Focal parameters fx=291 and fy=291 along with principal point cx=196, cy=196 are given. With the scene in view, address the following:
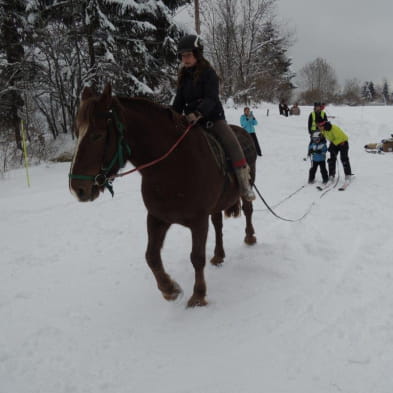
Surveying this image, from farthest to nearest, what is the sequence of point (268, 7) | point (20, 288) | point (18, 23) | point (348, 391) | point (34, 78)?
point (268, 7), point (34, 78), point (18, 23), point (20, 288), point (348, 391)

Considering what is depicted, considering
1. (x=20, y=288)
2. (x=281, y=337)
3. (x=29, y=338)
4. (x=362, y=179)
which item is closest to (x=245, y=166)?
(x=281, y=337)

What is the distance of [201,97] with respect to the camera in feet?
11.0

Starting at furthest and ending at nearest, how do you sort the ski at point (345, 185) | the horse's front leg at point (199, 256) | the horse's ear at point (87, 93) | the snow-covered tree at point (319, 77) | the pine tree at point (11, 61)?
the snow-covered tree at point (319, 77) < the pine tree at point (11, 61) < the ski at point (345, 185) < the horse's front leg at point (199, 256) < the horse's ear at point (87, 93)

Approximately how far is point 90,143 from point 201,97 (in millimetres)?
1529

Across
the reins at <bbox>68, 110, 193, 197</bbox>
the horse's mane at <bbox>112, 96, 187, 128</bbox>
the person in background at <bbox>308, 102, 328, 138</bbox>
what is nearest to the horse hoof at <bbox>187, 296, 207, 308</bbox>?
the reins at <bbox>68, 110, 193, 197</bbox>

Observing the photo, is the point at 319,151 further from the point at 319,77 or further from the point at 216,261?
the point at 319,77

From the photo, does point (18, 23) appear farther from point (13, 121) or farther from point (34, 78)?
point (13, 121)

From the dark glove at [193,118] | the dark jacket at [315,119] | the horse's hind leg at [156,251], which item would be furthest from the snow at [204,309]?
the dark jacket at [315,119]

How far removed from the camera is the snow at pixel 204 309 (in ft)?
7.73

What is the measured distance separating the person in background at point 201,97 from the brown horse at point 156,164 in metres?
0.19

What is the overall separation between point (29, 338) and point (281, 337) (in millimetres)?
2403

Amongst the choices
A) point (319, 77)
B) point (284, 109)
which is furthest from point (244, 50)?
point (319, 77)

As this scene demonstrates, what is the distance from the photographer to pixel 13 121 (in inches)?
589

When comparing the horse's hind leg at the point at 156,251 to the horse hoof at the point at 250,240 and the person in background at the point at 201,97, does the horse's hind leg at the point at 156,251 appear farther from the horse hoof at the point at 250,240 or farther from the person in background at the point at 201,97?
the horse hoof at the point at 250,240
